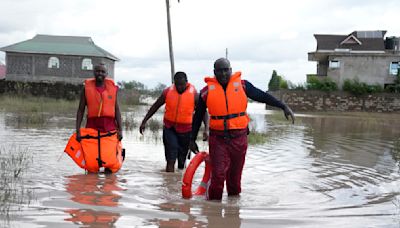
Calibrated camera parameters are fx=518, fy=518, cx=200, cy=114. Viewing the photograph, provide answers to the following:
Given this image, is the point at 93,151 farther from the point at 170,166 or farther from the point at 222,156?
the point at 222,156

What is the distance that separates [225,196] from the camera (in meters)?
7.12

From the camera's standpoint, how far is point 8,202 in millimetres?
5520

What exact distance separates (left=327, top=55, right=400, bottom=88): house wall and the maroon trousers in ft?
137

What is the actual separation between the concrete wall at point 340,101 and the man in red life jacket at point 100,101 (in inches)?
1449

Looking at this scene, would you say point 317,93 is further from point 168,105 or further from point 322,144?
point 168,105

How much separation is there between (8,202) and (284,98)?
40.3 metres

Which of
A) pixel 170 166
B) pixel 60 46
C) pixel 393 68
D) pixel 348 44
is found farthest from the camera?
pixel 60 46

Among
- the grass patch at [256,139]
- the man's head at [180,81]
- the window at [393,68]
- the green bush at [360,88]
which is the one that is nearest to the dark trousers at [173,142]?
the man's head at [180,81]

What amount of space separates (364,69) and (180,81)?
4060cm

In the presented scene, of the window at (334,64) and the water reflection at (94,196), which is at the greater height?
the window at (334,64)

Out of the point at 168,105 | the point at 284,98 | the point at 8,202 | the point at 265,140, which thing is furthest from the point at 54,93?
the point at 8,202

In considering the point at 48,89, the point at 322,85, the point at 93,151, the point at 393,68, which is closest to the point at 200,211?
the point at 93,151

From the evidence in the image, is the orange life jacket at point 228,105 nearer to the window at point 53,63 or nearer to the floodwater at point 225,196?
the floodwater at point 225,196

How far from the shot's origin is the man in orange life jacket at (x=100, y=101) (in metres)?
8.34
